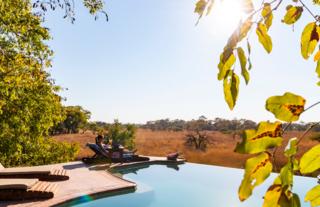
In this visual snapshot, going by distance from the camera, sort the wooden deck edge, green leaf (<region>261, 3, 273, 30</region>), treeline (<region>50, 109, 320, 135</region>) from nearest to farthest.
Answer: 1. green leaf (<region>261, 3, 273, 30</region>)
2. the wooden deck edge
3. treeline (<region>50, 109, 320, 135</region>)

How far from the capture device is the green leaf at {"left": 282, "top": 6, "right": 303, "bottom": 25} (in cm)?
93

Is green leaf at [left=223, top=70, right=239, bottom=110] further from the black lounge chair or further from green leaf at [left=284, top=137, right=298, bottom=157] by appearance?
the black lounge chair

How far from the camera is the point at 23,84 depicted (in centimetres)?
1255

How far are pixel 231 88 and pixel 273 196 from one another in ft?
0.82

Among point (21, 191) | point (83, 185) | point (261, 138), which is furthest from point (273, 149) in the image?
point (83, 185)

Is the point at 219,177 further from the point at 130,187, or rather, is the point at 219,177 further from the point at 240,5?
the point at 240,5

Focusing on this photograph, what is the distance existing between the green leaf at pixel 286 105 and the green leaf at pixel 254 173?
0.07 m

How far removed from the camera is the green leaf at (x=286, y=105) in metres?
0.61

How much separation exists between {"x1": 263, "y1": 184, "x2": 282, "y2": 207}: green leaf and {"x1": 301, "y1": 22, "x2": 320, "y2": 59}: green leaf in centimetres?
37

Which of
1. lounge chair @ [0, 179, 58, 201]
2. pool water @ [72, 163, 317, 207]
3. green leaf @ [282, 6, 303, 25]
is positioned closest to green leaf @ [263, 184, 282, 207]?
green leaf @ [282, 6, 303, 25]

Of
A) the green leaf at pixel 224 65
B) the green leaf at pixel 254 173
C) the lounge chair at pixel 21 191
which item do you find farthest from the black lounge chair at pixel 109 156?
the green leaf at pixel 254 173

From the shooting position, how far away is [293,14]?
0.93 m

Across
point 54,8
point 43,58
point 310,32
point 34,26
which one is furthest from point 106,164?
point 310,32

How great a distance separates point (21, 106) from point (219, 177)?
32.2 feet
